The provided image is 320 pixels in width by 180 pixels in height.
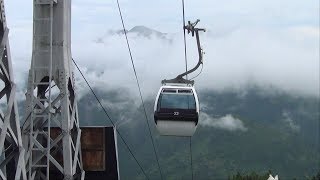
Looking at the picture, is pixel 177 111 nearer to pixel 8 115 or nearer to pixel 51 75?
pixel 51 75

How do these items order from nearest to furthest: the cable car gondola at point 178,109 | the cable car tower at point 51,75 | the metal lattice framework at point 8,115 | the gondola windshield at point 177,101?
the metal lattice framework at point 8,115 → the cable car tower at point 51,75 → the cable car gondola at point 178,109 → the gondola windshield at point 177,101

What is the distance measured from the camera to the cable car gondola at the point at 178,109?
906 inches

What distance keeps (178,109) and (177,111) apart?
0.35 ft

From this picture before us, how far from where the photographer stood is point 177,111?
76.4 feet

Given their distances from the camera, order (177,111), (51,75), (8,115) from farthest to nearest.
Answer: (177,111), (51,75), (8,115)

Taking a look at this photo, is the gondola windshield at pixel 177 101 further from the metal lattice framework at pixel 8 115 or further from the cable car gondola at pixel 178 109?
the metal lattice framework at pixel 8 115


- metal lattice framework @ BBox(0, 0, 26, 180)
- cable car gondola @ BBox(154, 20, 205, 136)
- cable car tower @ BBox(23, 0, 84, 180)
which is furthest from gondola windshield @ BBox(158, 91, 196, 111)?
metal lattice framework @ BBox(0, 0, 26, 180)

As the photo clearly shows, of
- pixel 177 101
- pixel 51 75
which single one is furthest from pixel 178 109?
pixel 51 75

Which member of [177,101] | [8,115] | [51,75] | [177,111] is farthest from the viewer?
[177,111]

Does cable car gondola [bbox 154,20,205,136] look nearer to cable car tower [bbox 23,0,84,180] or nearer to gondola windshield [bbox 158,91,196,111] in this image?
gondola windshield [bbox 158,91,196,111]

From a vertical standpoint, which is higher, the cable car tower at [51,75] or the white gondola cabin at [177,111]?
the cable car tower at [51,75]

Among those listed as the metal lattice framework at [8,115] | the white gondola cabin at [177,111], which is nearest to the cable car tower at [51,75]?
the metal lattice framework at [8,115]

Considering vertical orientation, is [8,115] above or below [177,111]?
above

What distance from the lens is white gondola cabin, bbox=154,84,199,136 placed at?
23.0 metres
